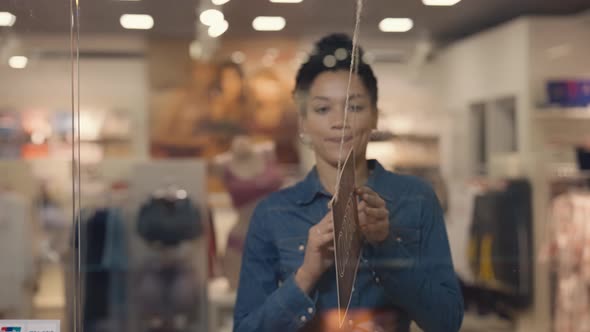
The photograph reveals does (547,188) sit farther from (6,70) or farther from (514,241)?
(6,70)

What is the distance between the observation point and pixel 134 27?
6.60 feet

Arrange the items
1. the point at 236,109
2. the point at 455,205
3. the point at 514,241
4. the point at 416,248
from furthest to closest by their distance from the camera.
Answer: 1. the point at 236,109
2. the point at 514,241
3. the point at 455,205
4. the point at 416,248

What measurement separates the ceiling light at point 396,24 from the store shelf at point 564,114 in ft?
1.32

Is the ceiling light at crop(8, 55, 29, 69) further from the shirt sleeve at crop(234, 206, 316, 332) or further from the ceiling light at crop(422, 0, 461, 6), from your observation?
the ceiling light at crop(422, 0, 461, 6)

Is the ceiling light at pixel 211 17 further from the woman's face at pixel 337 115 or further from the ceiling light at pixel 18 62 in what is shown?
the ceiling light at pixel 18 62

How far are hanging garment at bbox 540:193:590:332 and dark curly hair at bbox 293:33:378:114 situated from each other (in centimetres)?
65

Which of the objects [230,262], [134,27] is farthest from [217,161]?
[134,27]

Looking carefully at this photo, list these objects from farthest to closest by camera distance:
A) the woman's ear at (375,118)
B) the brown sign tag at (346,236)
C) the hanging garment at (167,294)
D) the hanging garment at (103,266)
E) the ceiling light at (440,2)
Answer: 1. the hanging garment at (167,294)
2. the hanging garment at (103,266)
3. the ceiling light at (440,2)
4. the woman's ear at (375,118)
5. the brown sign tag at (346,236)

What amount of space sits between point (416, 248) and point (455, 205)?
187 mm

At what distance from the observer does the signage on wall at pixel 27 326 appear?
1.87 metres

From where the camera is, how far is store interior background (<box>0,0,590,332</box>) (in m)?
1.88

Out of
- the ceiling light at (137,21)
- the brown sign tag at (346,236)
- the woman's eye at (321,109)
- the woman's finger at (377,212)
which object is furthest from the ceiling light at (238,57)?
the woman's finger at (377,212)

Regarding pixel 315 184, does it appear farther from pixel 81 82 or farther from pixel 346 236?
pixel 81 82

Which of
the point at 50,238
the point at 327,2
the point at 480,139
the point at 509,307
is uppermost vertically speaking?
the point at 327,2
